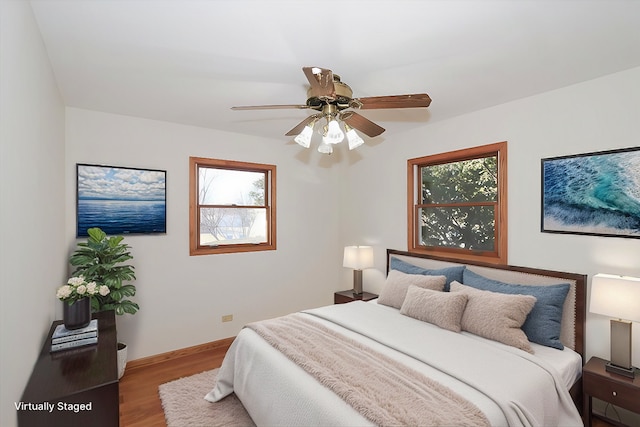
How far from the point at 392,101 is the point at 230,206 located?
103 inches

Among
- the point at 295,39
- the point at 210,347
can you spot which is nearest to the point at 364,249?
the point at 210,347

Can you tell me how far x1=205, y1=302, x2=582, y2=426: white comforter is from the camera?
164cm

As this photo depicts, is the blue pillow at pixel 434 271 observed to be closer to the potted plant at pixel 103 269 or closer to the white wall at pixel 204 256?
the white wall at pixel 204 256

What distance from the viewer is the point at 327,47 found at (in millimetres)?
1928

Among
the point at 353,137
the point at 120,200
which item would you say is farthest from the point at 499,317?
the point at 120,200

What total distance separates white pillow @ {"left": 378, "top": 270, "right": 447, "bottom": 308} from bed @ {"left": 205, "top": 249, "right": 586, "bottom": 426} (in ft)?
0.04

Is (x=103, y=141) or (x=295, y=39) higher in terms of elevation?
(x=295, y=39)

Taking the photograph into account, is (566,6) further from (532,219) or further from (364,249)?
(364,249)

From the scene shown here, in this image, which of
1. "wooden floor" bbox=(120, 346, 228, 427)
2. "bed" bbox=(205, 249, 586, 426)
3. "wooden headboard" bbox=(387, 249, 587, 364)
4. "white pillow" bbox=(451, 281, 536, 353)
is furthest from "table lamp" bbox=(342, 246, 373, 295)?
"wooden floor" bbox=(120, 346, 228, 427)

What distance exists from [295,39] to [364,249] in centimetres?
278

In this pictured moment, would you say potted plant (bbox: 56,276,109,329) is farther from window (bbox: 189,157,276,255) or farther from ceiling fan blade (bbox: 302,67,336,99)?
ceiling fan blade (bbox: 302,67,336,99)

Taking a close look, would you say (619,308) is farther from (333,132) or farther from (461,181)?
(333,132)

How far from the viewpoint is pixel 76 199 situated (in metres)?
2.99

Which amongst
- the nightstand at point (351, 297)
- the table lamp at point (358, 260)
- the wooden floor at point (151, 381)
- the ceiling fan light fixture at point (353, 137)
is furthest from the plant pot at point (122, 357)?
the ceiling fan light fixture at point (353, 137)
